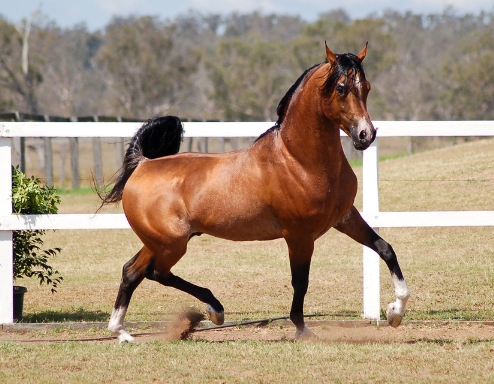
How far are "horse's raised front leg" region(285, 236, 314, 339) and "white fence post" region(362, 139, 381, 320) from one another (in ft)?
3.74

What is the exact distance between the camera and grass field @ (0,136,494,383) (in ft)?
17.4

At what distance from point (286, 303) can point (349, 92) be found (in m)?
3.66

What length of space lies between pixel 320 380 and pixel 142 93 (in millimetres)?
45324

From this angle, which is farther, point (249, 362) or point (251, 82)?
point (251, 82)

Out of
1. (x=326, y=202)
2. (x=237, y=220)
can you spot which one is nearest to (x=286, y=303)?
(x=237, y=220)

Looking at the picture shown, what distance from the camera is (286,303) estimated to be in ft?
28.5

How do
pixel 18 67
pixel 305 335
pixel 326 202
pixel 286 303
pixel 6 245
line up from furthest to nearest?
1. pixel 18 67
2. pixel 286 303
3. pixel 6 245
4. pixel 305 335
5. pixel 326 202

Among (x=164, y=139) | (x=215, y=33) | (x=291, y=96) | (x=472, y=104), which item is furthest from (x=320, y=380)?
(x=215, y=33)

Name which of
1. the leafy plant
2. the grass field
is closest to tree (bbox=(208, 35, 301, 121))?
the grass field

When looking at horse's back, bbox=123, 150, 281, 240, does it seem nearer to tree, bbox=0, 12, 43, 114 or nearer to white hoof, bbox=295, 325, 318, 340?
white hoof, bbox=295, 325, 318, 340

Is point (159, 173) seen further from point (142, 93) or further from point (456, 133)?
point (142, 93)

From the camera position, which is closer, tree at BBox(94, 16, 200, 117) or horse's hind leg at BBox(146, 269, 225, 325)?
horse's hind leg at BBox(146, 269, 225, 325)

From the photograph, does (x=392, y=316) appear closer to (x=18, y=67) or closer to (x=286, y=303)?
(x=286, y=303)

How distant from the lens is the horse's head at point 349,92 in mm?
5555
